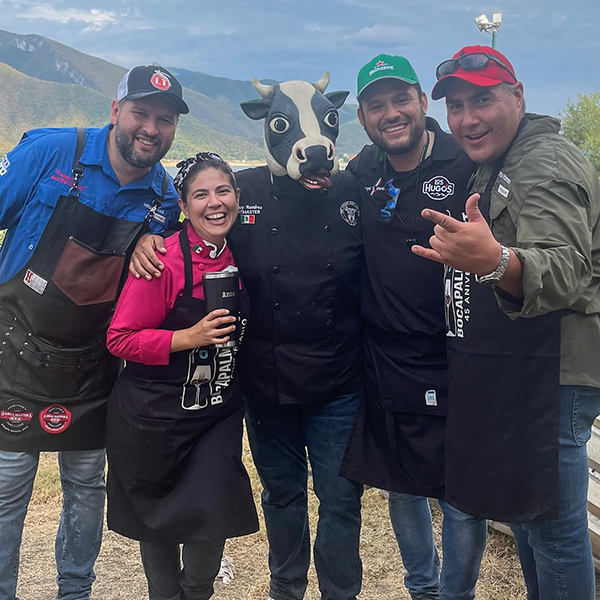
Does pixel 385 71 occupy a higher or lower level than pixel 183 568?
higher

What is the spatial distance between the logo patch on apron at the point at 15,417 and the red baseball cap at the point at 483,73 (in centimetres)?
248

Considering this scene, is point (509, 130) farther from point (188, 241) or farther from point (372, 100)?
point (188, 241)

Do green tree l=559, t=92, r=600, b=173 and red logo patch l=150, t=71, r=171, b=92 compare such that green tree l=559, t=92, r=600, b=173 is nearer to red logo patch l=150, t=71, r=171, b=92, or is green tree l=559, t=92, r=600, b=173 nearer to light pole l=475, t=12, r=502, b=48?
light pole l=475, t=12, r=502, b=48

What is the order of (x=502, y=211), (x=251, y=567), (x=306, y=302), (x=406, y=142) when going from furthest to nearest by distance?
1. (x=251, y=567)
2. (x=306, y=302)
3. (x=406, y=142)
4. (x=502, y=211)

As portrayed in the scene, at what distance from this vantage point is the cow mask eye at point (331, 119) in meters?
3.25

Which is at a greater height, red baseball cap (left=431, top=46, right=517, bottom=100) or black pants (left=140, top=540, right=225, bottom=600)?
red baseball cap (left=431, top=46, right=517, bottom=100)

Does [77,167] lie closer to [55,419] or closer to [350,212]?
[55,419]

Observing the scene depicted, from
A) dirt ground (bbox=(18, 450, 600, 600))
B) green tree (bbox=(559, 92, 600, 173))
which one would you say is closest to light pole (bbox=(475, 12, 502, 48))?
dirt ground (bbox=(18, 450, 600, 600))

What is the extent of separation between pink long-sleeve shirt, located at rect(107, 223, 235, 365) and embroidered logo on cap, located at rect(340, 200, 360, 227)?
2.62ft

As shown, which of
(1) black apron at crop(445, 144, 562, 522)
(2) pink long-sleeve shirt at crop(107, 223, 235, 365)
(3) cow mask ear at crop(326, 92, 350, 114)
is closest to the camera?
(1) black apron at crop(445, 144, 562, 522)

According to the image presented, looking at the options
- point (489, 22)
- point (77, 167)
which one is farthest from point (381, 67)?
point (489, 22)

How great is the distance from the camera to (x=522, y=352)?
267 centimetres

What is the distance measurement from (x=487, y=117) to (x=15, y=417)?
103 inches

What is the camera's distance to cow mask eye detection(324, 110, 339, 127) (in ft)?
10.7
